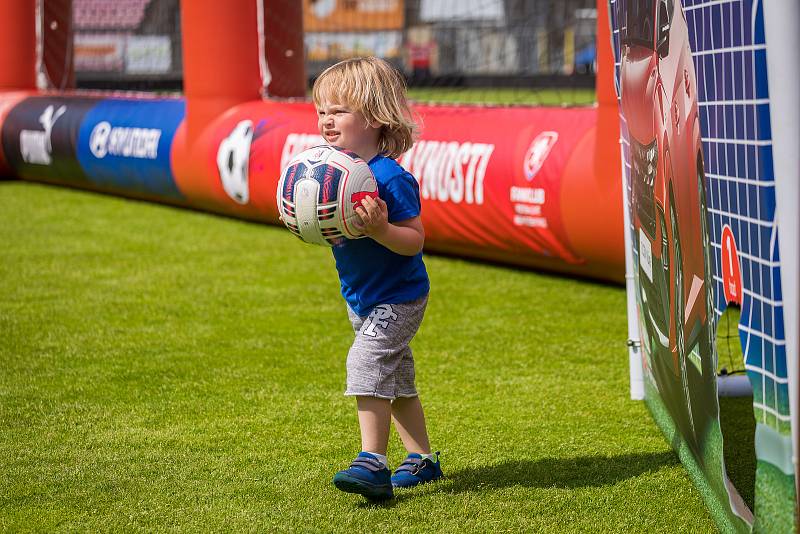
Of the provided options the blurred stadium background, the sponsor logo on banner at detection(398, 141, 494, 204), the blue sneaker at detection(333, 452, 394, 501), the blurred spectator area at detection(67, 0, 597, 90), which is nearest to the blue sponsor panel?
the blurred stadium background

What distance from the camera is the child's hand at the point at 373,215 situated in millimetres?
2662

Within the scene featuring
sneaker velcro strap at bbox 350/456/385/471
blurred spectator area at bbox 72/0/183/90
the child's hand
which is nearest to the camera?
the child's hand

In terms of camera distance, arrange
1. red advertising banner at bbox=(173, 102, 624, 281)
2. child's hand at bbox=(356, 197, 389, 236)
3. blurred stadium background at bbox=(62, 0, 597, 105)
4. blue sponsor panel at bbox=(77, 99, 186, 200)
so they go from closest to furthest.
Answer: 1. child's hand at bbox=(356, 197, 389, 236)
2. red advertising banner at bbox=(173, 102, 624, 281)
3. blue sponsor panel at bbox=(77, 99, 186, 200)
4. blurred stadium background at bbox=(62, 0, 597, 105)

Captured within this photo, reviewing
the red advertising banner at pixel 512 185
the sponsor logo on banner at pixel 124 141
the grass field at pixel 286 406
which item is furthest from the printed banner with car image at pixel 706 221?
the sponsor logo on banner at pixel 124 141

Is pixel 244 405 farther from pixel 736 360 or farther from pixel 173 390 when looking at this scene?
pixel 736 360

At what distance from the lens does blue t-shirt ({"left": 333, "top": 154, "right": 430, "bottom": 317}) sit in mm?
2809

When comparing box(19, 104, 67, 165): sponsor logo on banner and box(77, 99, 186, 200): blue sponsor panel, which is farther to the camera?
box(19, 104, 67, 165): sponsor logo on banner

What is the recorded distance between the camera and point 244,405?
12.4ft

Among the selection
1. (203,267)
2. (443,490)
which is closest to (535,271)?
(203,267)

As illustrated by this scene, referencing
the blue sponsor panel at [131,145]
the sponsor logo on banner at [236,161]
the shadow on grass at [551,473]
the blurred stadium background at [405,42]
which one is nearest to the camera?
the shadow on grass at [551,473]

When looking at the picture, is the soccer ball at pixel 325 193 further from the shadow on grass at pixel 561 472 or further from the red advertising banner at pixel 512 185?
the red advertising banner at pixel 512 185

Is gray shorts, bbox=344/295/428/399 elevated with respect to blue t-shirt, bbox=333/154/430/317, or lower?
lower

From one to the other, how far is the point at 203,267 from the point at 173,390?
2626mm

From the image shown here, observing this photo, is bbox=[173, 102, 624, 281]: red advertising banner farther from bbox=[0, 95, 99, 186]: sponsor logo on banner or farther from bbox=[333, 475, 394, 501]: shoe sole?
bbox=[0, 95, 99, 186]: sponsor logo on banner
